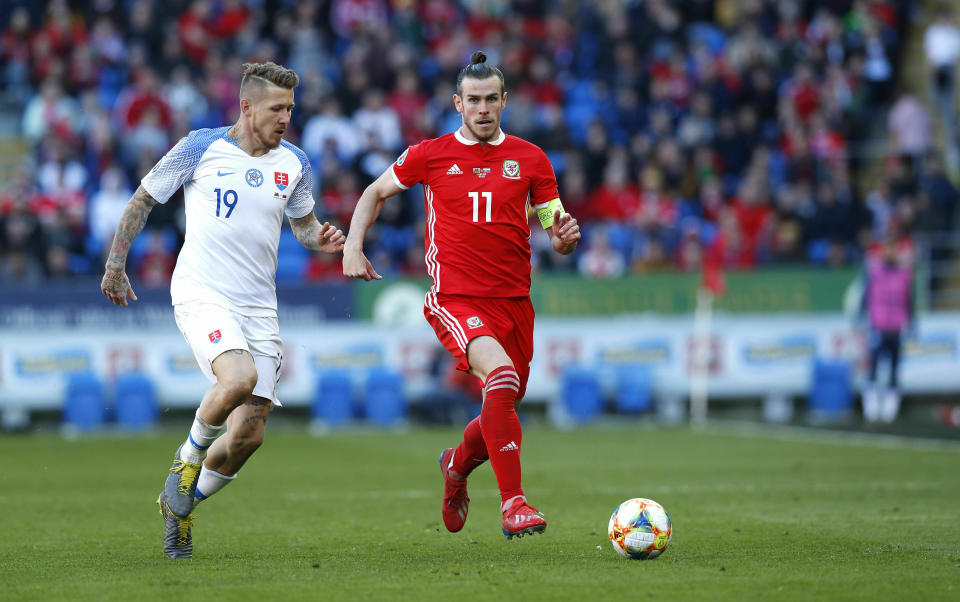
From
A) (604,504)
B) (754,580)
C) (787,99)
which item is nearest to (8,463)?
(604,504)

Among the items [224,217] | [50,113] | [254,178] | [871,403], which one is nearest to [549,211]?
[254,178]

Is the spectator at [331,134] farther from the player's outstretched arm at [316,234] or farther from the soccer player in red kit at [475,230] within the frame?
the soccer player in red kit at [475,230]

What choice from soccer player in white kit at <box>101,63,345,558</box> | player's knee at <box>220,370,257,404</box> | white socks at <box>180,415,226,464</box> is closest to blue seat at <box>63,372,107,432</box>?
soccer player in white kit at <box>101,63,345,558</box>

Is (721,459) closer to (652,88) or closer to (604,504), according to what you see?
(604,504)

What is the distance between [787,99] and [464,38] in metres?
5.94

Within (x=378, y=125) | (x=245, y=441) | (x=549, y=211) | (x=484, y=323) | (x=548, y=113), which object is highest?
(x=548, y=113)

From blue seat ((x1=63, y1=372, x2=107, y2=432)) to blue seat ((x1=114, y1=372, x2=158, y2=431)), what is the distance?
262 millimetres

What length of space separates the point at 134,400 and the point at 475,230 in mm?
11873

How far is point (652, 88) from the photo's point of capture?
24.6 meters

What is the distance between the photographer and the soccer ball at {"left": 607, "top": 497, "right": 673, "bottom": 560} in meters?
7.12

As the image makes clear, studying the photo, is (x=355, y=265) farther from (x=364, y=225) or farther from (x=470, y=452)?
(x=470, y=452)

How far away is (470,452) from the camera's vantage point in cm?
792

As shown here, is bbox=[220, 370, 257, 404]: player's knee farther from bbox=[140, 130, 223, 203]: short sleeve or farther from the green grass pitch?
bbox=[140, 130, 223, 203]: short sleeve

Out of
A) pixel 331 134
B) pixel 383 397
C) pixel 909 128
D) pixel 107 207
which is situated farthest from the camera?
pixel 909 128
